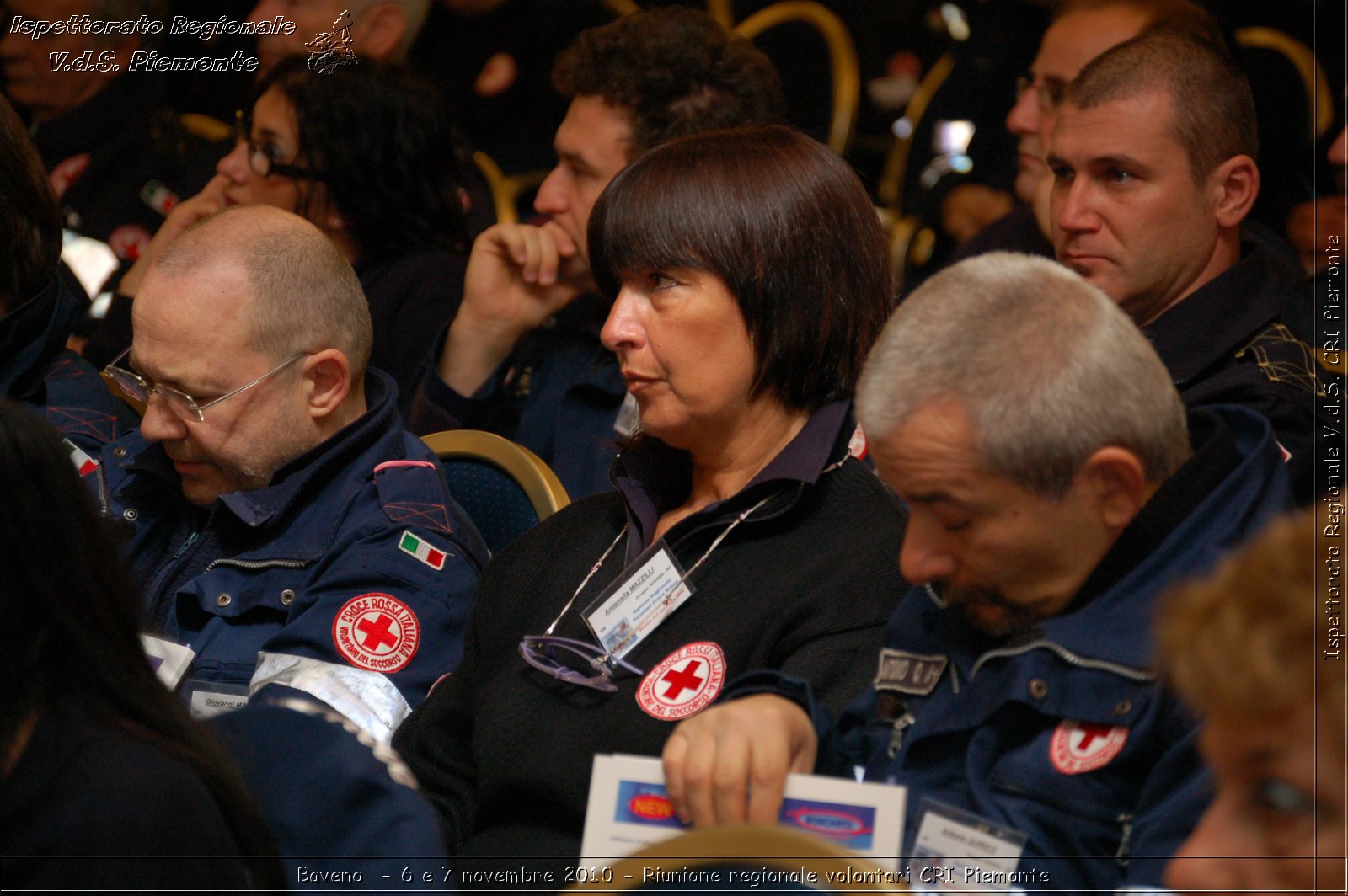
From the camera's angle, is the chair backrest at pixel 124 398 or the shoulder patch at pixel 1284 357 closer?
the shoulder patch at pixel 1284 357

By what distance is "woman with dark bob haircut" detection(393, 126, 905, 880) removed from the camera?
6.27 feet

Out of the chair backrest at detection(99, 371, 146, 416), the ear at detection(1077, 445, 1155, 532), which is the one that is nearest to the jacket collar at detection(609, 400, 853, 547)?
the ear at detection(1077, 445, 1155, 532)

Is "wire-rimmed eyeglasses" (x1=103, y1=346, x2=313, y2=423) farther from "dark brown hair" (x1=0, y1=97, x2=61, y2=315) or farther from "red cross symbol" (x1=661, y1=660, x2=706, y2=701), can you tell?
"red cross symbol" (x1=661, y1=660, x2=706, y2=701)

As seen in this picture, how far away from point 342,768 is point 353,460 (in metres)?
1.24

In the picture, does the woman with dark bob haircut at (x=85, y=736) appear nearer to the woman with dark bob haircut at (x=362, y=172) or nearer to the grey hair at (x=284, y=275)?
the grey hair at (x=284, y=275)

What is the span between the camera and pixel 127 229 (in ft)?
13.9

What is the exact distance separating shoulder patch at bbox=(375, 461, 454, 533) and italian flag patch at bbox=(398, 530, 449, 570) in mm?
28

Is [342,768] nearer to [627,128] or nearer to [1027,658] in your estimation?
[1027,658]

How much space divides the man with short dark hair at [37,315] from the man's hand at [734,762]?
181 cm

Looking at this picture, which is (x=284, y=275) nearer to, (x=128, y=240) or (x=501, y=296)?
(x=501, y=296)

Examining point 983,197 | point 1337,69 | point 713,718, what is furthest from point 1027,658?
point 983,197

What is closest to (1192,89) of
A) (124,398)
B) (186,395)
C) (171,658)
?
(186,395)

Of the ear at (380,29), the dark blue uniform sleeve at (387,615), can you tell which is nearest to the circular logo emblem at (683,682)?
the dark blue uniform sleeve at (387,615)

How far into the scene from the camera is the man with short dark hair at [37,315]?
9.46 feet
